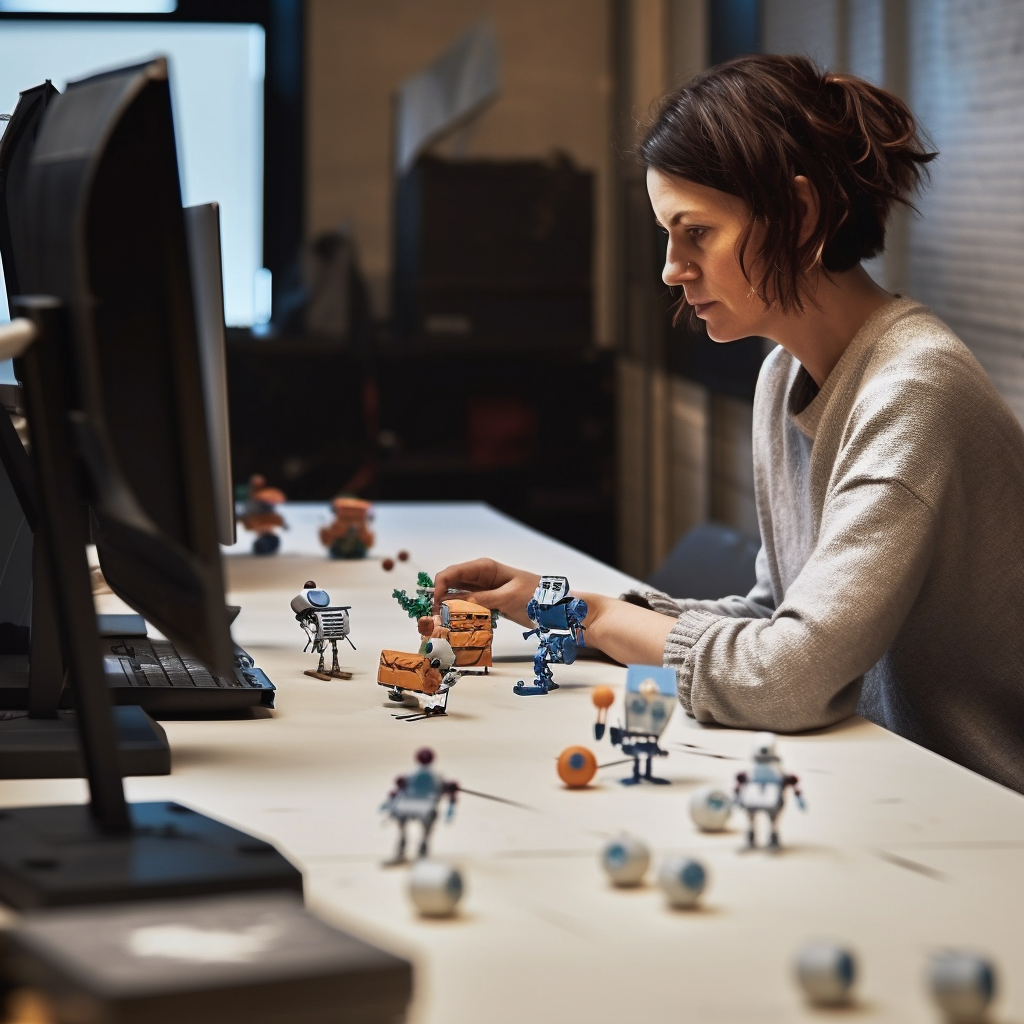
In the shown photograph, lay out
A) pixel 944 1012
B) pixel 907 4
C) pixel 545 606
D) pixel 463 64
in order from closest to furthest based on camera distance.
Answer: pixel 944 1012 < pixel 545 606 < pixel 907 4 < pixel 463 64

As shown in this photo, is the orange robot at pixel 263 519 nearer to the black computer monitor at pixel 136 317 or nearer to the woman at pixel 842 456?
the woman at pixel 842 456

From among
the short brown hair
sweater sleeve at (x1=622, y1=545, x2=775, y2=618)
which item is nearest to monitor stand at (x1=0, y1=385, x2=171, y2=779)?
sweater sleeve at (x1=622, y1=545, x2=775, y2=618)

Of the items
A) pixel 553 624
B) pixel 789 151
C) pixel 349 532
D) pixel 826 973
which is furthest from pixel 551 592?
pixel 349 532

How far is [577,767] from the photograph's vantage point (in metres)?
1.03

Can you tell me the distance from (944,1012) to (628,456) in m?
3.90

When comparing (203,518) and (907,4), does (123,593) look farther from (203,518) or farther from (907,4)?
(907,4)

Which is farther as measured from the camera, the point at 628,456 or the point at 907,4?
the point at 628,456

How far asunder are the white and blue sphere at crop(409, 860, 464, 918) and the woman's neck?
2.82ft

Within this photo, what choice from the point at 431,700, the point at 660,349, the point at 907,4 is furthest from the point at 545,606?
the point at 660,349

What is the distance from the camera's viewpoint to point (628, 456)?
14.9ft

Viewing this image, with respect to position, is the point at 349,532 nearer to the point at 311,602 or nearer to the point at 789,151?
the point at 311,602

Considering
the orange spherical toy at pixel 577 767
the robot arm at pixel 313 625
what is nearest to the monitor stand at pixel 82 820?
the orange spherical toy at pixel 577 767

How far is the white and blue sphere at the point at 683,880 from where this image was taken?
0.80 meters

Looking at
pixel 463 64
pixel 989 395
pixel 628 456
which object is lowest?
pixel 628 456
